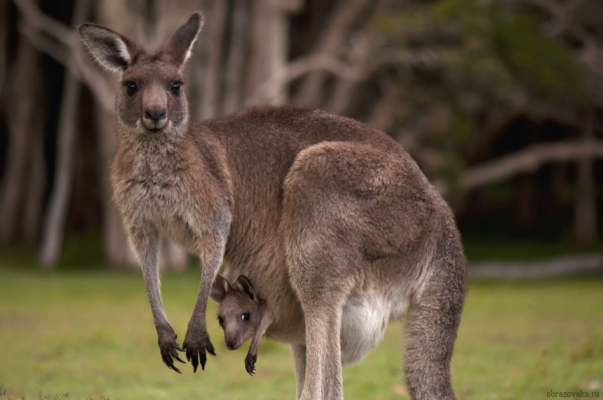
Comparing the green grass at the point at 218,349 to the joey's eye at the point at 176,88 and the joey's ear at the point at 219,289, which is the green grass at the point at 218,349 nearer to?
the joey's ear at the point at 219,289

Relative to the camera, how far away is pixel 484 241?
20828 millimetres

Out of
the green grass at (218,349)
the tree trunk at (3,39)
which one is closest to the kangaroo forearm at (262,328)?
the green grass at (218,349)

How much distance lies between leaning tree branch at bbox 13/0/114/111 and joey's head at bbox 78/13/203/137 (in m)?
9.55

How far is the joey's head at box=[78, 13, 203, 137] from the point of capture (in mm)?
4785

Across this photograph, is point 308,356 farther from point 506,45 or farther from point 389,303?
point 506,45

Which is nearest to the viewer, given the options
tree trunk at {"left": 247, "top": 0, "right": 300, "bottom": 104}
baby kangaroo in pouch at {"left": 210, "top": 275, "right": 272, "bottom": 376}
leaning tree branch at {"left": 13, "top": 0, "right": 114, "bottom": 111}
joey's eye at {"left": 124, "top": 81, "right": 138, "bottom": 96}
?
joey's eye at {"left": 124, "top": 81, "right": 138, "bottom": 96}

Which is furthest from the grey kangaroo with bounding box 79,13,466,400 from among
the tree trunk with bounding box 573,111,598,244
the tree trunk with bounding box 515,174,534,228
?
the tree trunk with bounding box 515,174,534,228

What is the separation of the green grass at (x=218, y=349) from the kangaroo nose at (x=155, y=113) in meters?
1.76

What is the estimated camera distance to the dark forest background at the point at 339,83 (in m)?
14.6

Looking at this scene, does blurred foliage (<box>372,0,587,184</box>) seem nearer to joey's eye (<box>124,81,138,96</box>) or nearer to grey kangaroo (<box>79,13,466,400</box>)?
grey kangaroo (<box>79,13,466,400</box>)

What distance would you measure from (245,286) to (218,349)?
4.52 metres

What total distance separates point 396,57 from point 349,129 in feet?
32.2

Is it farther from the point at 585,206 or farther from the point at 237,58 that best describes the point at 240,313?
the point at 585,206

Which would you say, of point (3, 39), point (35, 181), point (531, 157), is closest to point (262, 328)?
point (531, 157)
